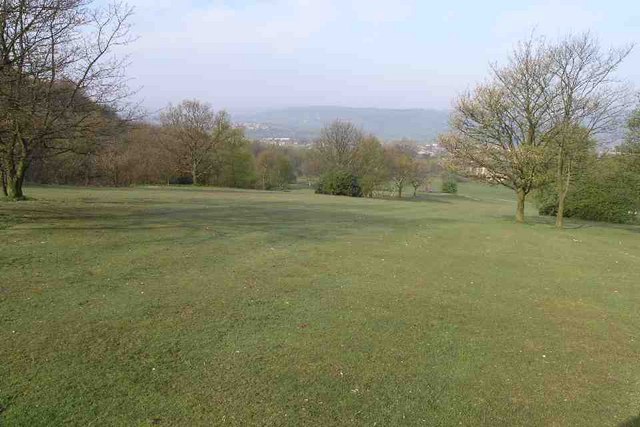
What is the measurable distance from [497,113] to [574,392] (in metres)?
21.4

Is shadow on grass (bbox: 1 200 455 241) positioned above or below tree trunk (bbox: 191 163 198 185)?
below

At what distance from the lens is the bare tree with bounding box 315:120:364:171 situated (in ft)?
258

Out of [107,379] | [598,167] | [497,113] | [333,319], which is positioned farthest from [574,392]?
[598,167]

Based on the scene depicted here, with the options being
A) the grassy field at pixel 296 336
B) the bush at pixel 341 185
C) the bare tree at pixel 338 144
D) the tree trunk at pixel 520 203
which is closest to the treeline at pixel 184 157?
the bare tree at pixel 338 144

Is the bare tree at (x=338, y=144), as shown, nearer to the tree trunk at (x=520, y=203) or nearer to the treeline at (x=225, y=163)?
the treeline at (x=225, y=163)

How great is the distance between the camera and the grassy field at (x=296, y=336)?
15.6 feet

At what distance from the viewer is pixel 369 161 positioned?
75.1 m

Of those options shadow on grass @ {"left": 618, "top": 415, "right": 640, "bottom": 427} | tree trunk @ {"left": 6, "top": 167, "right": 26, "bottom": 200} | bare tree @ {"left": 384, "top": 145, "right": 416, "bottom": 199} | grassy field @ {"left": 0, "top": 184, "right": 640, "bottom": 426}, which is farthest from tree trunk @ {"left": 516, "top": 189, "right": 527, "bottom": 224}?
bare tree @ {"left": 384, "top": 145, "right": 416, "bottom": 199}

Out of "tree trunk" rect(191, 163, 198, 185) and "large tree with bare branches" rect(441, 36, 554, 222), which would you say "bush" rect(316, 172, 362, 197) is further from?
"large tree with bare branches" rect(441, 36, 554, 222)

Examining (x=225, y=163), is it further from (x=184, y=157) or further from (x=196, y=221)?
(x=196, y=221)

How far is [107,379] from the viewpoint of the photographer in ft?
16.2

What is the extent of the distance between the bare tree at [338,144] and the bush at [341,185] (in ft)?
70.7

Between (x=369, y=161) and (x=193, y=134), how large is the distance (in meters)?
29.1

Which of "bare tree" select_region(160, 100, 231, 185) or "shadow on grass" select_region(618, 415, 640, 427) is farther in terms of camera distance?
"bare tree" select_region(160, 100, 231, 185)
